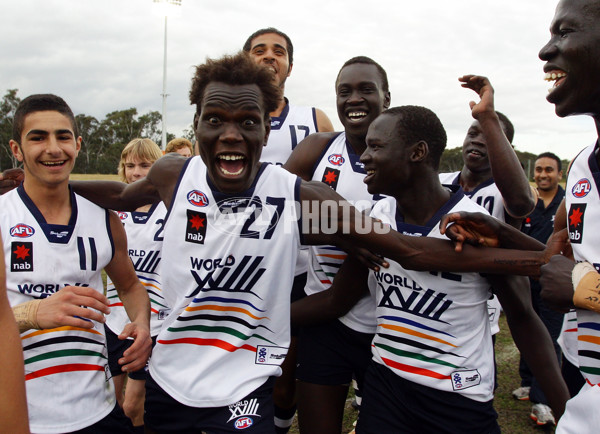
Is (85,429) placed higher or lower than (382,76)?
lower

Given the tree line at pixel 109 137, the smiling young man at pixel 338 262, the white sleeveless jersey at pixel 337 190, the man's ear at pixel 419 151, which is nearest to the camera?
the man's ear at pixel 419 151

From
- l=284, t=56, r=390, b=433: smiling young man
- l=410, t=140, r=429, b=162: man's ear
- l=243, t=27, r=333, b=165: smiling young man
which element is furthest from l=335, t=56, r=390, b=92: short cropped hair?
l=410, t=140, r=429, b=162: man's ear

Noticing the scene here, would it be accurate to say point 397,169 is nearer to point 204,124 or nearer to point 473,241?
point 473,241

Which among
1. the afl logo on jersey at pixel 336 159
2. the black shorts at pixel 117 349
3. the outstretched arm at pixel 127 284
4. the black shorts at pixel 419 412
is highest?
the afl logo on jersey at pixel 336 159

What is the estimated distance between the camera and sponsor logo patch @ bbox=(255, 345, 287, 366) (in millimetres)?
2479

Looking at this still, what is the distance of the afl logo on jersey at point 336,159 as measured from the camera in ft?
11.1

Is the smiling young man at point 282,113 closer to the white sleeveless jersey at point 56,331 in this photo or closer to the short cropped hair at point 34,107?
the short cropped hair at point 34,107

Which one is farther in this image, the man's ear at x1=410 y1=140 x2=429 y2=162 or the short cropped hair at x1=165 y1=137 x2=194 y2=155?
the short cropped hair at x1=165 y1=137 x2=194 y2=155

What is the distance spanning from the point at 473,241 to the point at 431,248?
8.4 inches

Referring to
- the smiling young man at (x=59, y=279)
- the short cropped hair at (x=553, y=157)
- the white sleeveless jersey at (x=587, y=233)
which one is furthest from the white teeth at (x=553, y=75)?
the short cropped hair at (x=553, y=157)

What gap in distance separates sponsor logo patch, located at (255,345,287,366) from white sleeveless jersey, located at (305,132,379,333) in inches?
26.9

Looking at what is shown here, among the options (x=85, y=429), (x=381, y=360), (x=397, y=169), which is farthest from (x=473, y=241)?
(x=85, y=429)

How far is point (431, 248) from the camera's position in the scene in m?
2.46

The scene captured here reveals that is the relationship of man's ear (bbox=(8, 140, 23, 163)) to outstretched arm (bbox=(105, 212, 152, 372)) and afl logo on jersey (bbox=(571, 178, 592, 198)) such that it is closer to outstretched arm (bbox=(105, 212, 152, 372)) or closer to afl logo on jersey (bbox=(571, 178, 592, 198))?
outstretched arm (bbox=(105, 212, 152, 372))
